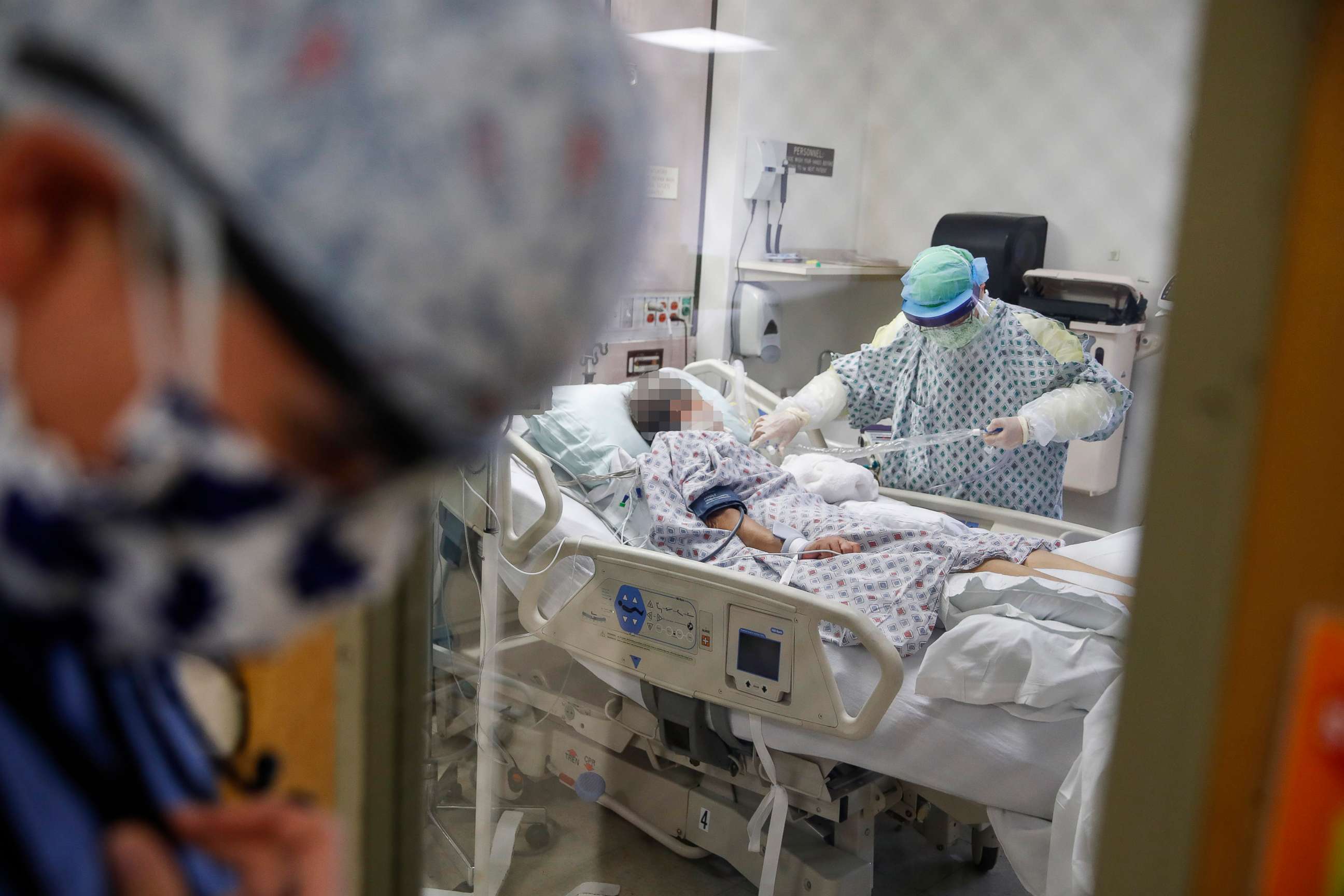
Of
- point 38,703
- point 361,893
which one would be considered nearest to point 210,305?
point 38,703

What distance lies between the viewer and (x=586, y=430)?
2.74 meters

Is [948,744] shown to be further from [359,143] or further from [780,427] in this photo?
[359,143]

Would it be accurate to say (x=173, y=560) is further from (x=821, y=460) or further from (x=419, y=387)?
(x=821, y=460)

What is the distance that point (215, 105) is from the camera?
290mm

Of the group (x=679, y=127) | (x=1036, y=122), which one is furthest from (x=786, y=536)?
(x=1036, y=122)

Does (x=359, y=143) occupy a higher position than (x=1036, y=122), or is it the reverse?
(x=1036, y=122)

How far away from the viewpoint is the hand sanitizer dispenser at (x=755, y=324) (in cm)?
372

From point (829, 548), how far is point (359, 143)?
2113 mm

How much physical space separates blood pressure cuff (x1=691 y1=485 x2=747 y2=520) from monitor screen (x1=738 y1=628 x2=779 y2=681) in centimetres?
67

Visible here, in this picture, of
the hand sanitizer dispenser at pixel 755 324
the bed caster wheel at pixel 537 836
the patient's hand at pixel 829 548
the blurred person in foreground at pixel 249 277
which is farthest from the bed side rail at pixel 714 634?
the hand sanitizer dispenser at pixel 755 324

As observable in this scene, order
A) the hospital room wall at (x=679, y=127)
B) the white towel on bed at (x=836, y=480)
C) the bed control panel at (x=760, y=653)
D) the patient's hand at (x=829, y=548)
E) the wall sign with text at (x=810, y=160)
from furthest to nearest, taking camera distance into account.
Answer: the wall sign with text at (x=810, y=160), the hospital room wall at (x=679, y=127), the white towel on bed at (x=836, y=480), the patient's hand at (x=829, y=548), the bed control panel at (x=760, y=653)

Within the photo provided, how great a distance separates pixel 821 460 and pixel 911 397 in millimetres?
315

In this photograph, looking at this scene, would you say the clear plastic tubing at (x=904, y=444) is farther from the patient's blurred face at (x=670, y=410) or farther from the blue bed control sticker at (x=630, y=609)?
the blue bed control sticker at (x=630, y=609)

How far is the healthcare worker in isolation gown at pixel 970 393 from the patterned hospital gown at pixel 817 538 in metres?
0.21
